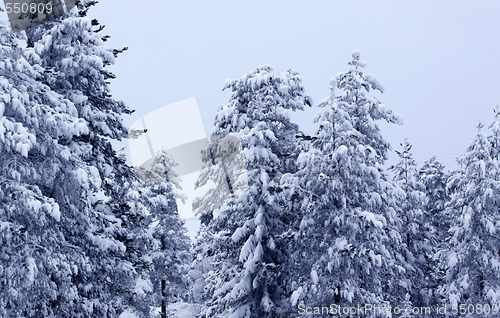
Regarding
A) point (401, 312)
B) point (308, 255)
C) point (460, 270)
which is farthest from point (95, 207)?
point (460, 270)

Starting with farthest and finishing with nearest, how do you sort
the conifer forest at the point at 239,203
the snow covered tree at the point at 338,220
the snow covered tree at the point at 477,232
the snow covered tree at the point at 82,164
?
the snow covered tree at the point at 477,232, the snow covered tree at the point at 338,220, the snow covered tree at the point at 82,164, the conifer forest at the point at 239,203

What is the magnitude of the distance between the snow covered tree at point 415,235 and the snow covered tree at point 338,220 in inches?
295

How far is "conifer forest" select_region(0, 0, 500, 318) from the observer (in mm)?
9133

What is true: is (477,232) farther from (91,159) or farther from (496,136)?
(91,159)

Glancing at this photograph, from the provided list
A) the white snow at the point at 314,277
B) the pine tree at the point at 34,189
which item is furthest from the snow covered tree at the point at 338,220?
the pine tree at the point at 34,189

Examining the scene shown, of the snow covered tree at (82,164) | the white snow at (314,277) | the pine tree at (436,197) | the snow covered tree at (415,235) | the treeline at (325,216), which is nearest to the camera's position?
the snow covered tree at (82,164)

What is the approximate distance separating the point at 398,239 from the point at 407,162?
8.30 m

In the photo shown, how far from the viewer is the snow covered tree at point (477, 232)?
16.4 metres

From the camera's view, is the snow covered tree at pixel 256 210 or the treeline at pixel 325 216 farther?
the snow covered tree at pixel 256 210

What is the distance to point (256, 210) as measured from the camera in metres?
14.0

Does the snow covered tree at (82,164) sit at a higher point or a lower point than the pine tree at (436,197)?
higher

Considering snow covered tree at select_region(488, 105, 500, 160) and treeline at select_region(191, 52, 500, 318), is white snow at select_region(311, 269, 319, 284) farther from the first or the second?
snow covered tree at select_region(488, 105, 500, 160)

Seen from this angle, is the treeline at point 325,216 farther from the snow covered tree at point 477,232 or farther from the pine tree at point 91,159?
the pine tree at point 91,159

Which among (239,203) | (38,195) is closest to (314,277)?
(239,203)
